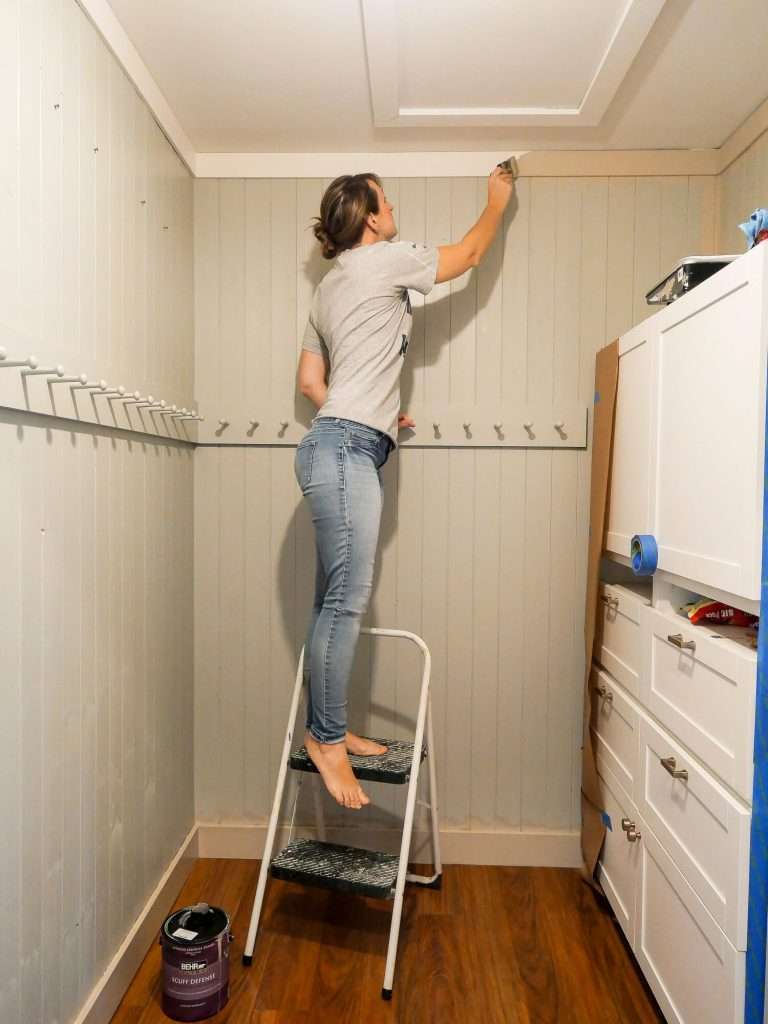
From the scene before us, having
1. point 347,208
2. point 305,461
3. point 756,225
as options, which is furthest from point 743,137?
point 305,461

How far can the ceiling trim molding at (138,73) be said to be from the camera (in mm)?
1585

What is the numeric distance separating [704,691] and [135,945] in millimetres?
1505

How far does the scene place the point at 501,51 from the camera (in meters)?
1.81

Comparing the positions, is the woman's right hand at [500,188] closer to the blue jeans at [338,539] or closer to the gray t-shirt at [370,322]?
the gray t-shirt at [370,322]

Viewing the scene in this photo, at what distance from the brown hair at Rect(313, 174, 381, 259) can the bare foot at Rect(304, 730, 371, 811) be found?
141 cm

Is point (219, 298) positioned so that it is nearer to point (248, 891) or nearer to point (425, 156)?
point (425, 156)

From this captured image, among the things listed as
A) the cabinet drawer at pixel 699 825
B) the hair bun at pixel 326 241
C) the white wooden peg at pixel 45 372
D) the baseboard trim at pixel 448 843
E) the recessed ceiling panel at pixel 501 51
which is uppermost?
the recessed ceiling panel at pixel 501 51

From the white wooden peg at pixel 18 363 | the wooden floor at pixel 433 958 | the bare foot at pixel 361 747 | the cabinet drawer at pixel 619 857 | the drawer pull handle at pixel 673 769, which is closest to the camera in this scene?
the white wooden peg at pixel 18 363

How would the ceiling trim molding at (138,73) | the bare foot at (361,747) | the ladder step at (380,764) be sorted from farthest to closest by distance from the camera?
the bare foot at (361,747) < the ladder step at (380,764) < the ceiling trim molding at (138,73)

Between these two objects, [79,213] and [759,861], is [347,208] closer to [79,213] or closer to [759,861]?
[79,213]

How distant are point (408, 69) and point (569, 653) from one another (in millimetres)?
1794

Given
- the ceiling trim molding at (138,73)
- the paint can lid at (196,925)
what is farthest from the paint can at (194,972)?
the ceiling trim molding at (138,73)

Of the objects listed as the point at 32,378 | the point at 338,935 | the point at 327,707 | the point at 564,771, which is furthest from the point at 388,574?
the point at 32,378

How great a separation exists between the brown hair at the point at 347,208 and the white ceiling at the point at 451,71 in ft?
0.77
